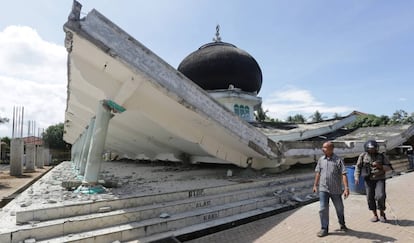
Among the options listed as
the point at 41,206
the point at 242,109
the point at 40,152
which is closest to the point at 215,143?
the point at 41,206

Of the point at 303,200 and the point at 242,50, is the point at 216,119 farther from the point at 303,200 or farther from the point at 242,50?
the point at 242,50

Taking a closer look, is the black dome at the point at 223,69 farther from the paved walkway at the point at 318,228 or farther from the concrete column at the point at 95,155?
the concrete column at the point at 95,155

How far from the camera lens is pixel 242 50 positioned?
19.6 metres

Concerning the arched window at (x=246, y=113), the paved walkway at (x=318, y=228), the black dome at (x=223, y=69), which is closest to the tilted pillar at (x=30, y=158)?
the black dome at (x=223, y=69)

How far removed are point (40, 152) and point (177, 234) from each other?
2775 cm

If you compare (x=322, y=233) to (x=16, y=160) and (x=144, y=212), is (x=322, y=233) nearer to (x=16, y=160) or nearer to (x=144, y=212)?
(x=144, y=212)

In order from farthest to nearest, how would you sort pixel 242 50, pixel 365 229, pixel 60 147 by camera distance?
1. pixel 60 147
2. pixel 242 50
3. pixel 365 229

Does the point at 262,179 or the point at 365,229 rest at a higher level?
the point at 262,179

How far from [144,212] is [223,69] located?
46.4ft

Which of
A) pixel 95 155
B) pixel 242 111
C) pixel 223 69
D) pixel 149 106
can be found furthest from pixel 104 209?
pixel 223 69

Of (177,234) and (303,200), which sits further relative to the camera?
(303,200)

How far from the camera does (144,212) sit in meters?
4.81

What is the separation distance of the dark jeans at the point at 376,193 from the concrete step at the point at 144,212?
1899 mm

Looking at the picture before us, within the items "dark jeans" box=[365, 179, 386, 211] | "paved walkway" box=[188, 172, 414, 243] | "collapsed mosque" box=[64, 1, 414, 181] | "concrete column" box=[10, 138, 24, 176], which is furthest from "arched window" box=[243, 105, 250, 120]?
"concrete column" box=[10, 138, 24, 176]
